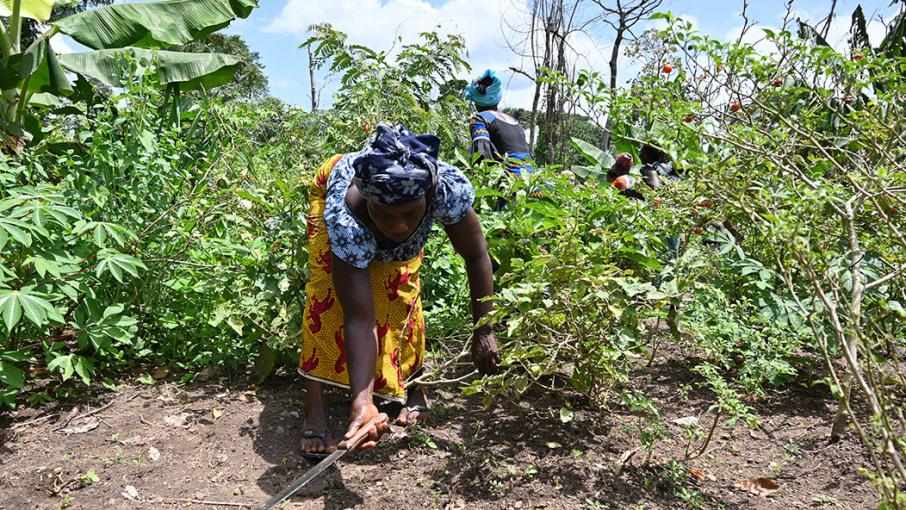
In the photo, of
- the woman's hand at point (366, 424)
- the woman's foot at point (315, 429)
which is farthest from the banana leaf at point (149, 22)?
the woman's hand at point (366, 424)

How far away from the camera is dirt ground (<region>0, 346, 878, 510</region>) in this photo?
2.02m

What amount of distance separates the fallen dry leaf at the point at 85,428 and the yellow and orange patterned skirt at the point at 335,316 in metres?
0.79

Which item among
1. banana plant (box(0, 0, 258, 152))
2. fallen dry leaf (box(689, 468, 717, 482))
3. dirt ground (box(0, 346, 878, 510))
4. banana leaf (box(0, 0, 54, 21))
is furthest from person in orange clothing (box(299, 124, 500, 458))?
banana leaf (box(0, 0, 54, 21))

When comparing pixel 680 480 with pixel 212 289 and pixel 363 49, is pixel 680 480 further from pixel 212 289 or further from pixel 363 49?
pixel 363 49

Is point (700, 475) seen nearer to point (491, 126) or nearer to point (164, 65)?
point (491, 126)

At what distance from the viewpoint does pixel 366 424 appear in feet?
5.89

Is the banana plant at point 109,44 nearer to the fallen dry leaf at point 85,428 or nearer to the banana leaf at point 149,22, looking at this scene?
the banana leaf at point 149,22

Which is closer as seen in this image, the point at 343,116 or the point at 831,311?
the point at 831,311

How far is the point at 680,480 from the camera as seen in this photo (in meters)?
2.10

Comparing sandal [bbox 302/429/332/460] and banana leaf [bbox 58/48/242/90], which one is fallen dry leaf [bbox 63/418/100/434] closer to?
sandal [bbox 302/429/332/460]

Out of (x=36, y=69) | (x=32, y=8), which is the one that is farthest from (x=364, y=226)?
(x=32, y=8)

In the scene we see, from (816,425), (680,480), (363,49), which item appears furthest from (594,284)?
(363,49)

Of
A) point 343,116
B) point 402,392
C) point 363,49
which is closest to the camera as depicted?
point 402,392

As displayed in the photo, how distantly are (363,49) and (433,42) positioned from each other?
52 cm
